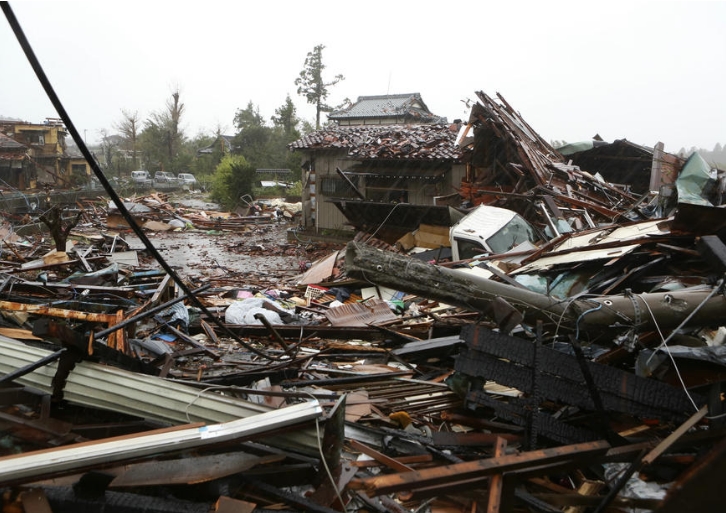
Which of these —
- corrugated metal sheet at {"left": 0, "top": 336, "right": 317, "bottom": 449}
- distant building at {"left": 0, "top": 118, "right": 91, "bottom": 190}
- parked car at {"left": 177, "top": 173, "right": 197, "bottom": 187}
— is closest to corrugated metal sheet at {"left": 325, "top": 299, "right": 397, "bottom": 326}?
corrugated metal sheet at {"left": 0, "top": 336, "right": 317, "bottom": 449}

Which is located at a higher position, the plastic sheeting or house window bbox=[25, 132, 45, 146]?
house window bbox=[25, 132, 45, 146]

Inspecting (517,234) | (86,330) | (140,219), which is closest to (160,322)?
(86,330)

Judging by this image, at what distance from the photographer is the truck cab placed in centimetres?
957

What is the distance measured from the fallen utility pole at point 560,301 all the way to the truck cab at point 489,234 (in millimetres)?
5638

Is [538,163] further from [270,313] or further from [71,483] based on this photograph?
[71,483]

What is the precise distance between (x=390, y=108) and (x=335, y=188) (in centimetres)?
1844

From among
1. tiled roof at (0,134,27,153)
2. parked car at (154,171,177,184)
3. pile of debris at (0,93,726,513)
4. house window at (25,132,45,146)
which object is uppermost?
house window at (25,132,45,146)

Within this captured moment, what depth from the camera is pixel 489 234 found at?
963 centimetres

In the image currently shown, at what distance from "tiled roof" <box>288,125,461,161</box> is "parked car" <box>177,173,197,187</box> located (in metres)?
22.5

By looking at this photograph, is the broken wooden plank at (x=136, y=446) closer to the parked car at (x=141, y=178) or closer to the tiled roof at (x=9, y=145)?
the tiled roof at (x=9, y=145)

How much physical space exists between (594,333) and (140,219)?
23335 mm

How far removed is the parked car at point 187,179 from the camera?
129ft

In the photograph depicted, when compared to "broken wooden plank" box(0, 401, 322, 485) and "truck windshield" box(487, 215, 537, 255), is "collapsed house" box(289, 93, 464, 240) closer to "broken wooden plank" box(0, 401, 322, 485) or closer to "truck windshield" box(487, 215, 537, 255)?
"truck windshield" box(487, 215, 537, 255)

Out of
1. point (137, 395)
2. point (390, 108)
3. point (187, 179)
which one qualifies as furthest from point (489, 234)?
point (187, 179)
